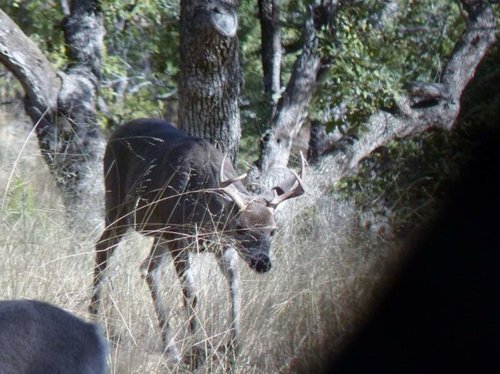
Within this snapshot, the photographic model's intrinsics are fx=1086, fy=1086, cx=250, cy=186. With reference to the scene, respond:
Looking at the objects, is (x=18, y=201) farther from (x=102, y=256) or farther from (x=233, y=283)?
(x=233, y=283)

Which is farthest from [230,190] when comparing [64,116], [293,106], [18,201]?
[293,106]

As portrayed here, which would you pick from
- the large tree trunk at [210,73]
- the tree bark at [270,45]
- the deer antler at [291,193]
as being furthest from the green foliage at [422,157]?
the tree bark at [270,45]

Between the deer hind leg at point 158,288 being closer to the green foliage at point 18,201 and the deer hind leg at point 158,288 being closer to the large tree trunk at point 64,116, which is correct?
the green foliage at point 18,201

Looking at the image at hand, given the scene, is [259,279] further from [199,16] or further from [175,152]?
[199,16]

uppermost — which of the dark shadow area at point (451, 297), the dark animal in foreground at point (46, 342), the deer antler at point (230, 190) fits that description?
the dark shadow area at point (451, 297)

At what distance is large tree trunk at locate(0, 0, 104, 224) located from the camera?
29.3ft

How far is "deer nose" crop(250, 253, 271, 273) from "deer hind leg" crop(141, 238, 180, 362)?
0.63 metres

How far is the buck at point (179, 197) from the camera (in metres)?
7.78

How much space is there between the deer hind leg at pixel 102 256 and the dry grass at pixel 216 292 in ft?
0.19

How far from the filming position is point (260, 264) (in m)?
7.52

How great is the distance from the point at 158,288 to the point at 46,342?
2.52 metres

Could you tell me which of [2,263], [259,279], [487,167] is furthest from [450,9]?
[487,167]

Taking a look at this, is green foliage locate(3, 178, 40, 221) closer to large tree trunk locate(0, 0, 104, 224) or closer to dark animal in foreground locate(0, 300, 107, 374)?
large tree trunk locate(0, 0, 104, 224)

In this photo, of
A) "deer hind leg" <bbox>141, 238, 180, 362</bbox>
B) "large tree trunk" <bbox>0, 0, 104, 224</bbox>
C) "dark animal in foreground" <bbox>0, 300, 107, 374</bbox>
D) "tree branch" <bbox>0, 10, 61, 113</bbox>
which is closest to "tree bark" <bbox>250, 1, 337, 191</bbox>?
"large tree trunk" <bbox>0, 0, 104, 224</bbox>
